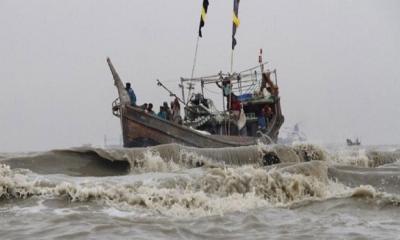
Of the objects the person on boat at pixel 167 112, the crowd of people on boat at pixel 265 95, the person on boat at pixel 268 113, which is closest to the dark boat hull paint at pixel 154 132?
the person on boat at pixel 167 112

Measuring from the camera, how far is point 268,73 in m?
22.9

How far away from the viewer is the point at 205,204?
7176 millimetres

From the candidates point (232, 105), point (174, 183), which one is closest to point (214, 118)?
point (232, 105)

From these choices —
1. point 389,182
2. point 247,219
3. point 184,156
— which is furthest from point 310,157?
point 247,219

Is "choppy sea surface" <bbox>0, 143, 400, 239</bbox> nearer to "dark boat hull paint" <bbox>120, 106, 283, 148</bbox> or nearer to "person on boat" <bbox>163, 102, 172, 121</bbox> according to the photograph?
"dark boat hull paint" <bbox>120, 106, 283, 148</bbox>

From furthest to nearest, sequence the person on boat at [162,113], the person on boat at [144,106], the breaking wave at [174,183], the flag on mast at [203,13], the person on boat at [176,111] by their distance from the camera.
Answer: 1. the flag on mast at [203,13]
2. the person on boat at [176,111]
3. the person on boat at [162,113]
4. the person on boat at [144,106]
5. the breaking wave at [174,183]

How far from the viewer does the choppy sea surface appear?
18.2ft

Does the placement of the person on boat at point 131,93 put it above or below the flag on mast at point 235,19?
below

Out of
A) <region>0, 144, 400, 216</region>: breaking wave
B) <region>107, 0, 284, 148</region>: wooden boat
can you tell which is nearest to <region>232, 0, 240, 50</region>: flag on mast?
<region>107, 0, 284, 148</region>: wooden boat

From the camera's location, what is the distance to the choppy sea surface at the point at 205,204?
5.55m

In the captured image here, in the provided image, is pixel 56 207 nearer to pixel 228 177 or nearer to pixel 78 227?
pixel 78 227

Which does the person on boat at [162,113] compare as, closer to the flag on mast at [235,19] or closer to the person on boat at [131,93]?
the person on boat at [131,93]

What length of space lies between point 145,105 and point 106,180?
11019 millimetres

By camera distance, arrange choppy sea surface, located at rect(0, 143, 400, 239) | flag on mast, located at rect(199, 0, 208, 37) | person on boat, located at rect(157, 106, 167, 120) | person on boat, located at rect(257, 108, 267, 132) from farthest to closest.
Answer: person on boat, located at rect(257, 108, 267, 132), flag on mast, located at rect(199, 0, 208, 37), person on boat, located at rect(157, 106, 167, 120), choppy sea surface, located at rect(0, 143, 400, 239)
